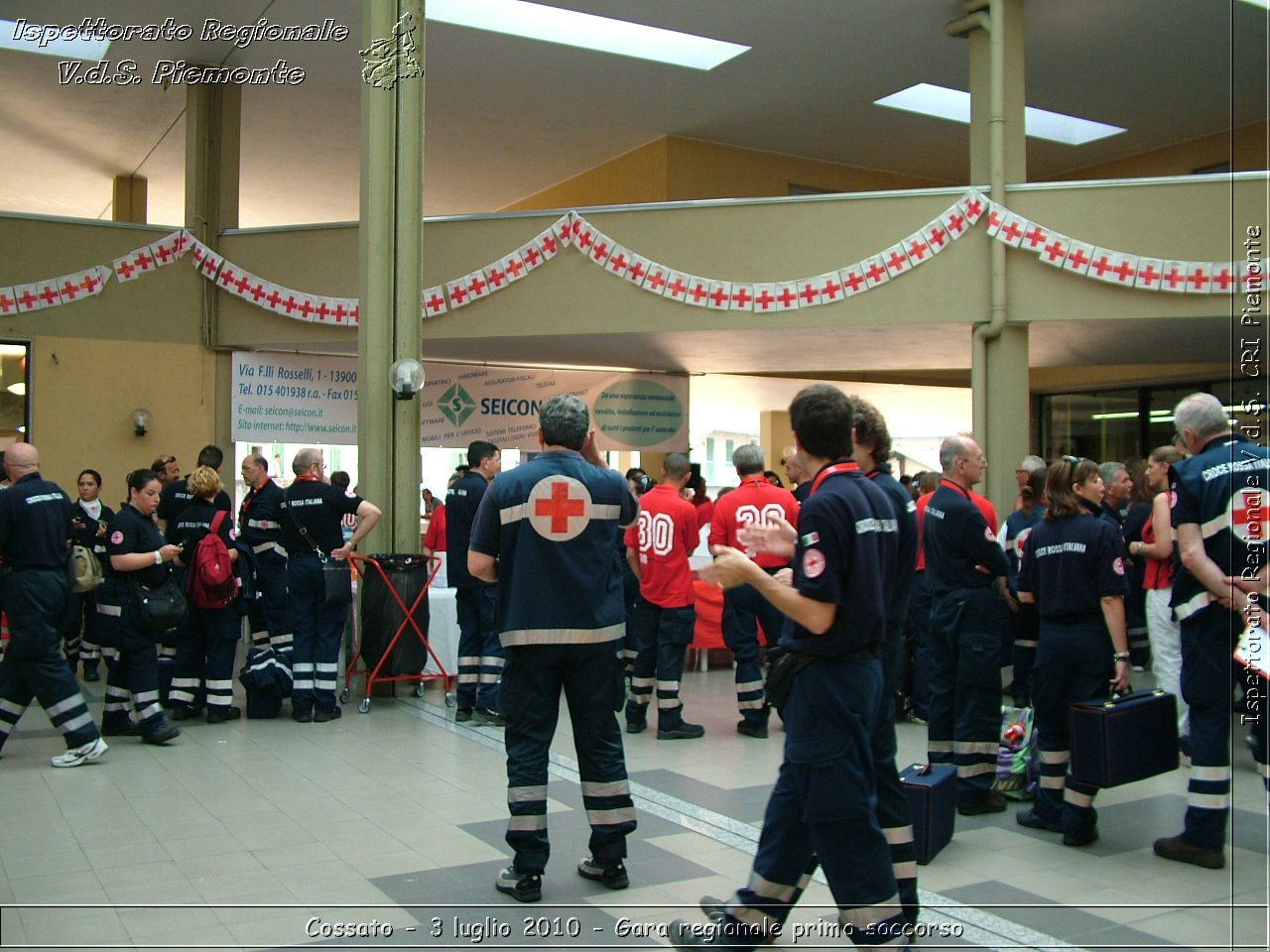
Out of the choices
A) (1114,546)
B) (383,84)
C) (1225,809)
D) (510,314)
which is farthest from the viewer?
(510,314)

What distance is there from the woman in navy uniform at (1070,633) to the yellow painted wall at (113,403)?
11.3m

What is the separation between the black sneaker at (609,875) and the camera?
4.89 meters

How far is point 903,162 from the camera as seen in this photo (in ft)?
63.6

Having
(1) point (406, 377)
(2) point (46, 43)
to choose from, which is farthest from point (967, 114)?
(2) point (46, 43)

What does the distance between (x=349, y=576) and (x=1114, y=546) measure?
545cm

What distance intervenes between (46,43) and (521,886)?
13.5 metres

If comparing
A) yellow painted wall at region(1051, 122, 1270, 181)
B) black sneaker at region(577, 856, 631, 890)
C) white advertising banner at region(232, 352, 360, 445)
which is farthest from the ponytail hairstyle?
yellow painted wall at region(1051, 122, 1270, 181)

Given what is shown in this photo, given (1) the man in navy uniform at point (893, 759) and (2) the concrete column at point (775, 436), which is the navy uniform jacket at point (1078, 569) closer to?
(1) the man in navy uniform at point (893, 759)

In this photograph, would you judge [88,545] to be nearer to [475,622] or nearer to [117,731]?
[117,731]

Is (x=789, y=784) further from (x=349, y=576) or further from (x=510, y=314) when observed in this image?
(x=510, y=314)

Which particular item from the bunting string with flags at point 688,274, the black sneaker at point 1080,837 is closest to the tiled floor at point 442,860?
the black sneaker at point 1080,837

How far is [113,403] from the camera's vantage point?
1372cm

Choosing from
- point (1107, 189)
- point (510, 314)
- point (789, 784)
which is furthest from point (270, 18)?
point (789, 784)

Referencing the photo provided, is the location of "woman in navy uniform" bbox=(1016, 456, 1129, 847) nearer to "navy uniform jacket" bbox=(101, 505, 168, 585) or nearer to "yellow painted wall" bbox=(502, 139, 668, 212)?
"navy uniform jacket" bbox=(101, 505, 168, 585)
